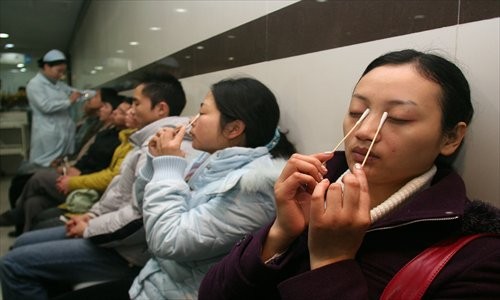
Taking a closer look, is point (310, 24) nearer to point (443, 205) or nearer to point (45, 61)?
point (443, 205)

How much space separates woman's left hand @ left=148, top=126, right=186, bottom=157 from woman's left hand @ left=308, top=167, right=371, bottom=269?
81 centimetres

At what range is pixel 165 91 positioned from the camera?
2104 millimetres

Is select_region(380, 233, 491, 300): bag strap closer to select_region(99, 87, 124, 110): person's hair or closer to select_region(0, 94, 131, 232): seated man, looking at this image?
select_region(0, 94, 131, 232): seated man

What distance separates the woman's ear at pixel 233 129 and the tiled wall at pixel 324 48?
0.19 metres

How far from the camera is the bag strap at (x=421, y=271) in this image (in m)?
0.57

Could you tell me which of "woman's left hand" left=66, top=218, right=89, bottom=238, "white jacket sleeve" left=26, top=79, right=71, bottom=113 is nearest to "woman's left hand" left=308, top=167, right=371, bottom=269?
"woman's left hand" left=66, top=218, right=89, bottom=238

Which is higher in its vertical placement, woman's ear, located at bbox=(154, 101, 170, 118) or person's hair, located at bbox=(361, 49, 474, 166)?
person's hair, located at bbox=(361, 49, 474, 166)

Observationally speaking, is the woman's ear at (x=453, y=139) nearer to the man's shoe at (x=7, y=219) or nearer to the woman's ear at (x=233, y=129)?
the woman's ear at (x=233, y=129)

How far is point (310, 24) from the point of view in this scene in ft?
4.06

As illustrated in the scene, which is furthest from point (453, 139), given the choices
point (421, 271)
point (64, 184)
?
point (64, 184)

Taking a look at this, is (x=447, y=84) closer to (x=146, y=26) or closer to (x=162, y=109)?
(x=162, y=109)

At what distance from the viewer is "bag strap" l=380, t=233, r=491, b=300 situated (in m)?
0.57

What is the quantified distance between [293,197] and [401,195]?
20 centimetres

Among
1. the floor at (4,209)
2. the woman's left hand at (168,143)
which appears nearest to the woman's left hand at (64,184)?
the floor at (4,209)
